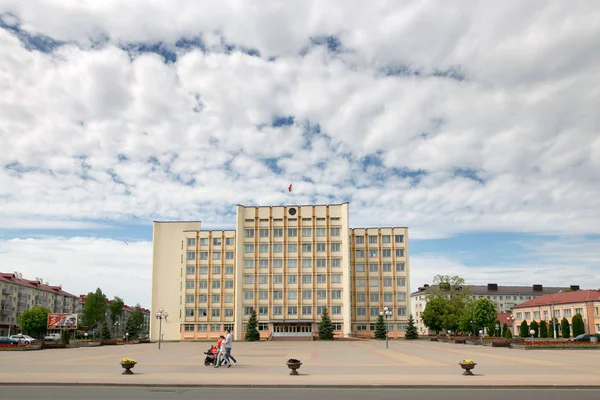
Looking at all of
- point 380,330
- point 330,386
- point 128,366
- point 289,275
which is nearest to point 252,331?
point 289,275

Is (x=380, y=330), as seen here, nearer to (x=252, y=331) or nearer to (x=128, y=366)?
(x=252, y=331)

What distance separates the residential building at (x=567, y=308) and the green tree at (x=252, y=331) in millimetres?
58513

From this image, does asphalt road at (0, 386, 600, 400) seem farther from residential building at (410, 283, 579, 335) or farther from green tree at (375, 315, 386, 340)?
residential building at (410, 283, 579, 335)

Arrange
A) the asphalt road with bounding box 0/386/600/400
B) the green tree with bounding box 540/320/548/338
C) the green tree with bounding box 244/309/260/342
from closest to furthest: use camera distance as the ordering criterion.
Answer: the asphalt road with bounding box 0/386/600/400 → the green tree with bounding box 244/309/260/342 → the green tree with bounding box 540/320/548/338

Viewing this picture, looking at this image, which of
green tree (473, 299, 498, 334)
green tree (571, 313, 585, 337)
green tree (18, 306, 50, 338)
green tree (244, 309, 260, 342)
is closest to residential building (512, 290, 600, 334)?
green tree (571, 313, 585, 337)

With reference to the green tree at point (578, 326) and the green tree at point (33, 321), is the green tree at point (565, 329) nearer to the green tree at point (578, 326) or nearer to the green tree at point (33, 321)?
the green tree at point (578, 326)

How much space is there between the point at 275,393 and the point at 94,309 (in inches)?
4548

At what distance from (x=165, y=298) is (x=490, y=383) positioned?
91.9m

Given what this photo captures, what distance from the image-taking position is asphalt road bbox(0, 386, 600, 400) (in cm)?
1622

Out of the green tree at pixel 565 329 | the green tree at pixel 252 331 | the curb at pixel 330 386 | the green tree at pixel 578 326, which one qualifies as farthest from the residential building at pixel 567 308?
the curb at pixel 330 386

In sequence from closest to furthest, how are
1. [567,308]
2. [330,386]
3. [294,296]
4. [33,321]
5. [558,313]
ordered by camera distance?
[330,386] < [294,296] < [33,321] < [567,308] < [558,313]

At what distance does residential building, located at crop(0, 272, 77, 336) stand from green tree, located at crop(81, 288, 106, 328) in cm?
1557

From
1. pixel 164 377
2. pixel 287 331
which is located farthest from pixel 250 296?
pixel 164 377

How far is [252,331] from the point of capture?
89438 millimetres
